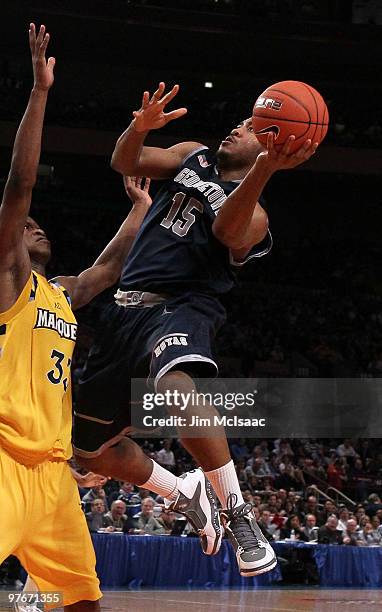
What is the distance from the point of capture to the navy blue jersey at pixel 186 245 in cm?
493

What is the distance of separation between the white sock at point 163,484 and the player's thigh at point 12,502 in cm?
100

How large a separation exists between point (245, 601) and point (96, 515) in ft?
6.78

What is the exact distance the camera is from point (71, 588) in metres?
4.60

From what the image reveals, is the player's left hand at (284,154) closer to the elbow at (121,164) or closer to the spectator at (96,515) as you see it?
the elbow at (121,164)

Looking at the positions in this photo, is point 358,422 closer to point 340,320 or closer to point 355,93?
point 340,320

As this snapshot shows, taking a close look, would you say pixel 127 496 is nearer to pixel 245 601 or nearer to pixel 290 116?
pixel 245 601

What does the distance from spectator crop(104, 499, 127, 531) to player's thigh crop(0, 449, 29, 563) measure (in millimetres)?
7733

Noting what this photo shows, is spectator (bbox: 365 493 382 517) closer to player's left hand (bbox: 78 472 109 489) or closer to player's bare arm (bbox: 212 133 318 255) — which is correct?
player's left hand (bbox: 78 472 109 489)

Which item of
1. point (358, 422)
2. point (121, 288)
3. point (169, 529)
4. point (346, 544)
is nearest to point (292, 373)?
point (358, 422)

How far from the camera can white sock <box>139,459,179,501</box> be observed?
5.23 meters

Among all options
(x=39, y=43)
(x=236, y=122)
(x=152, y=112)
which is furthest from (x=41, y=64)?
(x=236, y=122)

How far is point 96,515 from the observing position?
39.1 feet

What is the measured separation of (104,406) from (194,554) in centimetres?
836

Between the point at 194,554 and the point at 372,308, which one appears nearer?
the point at 194,554
